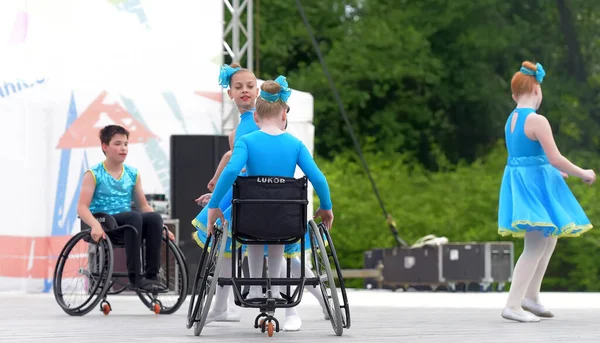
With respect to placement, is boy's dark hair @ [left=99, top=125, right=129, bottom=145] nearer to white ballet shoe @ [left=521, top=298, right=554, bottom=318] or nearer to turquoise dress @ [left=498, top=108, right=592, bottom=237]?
turquoise dress @ [left=498, top=108, right=592, bottom=237]

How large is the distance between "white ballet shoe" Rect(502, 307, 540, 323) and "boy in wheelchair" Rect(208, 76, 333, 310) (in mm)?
1393

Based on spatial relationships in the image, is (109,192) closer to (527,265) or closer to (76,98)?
(527,265)

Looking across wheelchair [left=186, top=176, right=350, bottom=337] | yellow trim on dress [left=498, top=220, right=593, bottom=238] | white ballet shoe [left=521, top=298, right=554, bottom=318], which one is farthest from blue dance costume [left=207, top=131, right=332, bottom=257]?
white ballet shoe [left=521, top=298, right=554, bottom=318]

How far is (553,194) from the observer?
6832 millimetres

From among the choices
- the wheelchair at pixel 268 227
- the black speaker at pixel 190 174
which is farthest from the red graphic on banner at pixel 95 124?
the wheelchair at pixel 268 227

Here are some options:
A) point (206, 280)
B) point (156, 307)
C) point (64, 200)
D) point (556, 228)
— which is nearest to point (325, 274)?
point (206, 280)

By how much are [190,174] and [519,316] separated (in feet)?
15.6

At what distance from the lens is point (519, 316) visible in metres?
6.77

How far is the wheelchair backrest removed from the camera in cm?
566

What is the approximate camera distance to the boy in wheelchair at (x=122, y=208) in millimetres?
7691

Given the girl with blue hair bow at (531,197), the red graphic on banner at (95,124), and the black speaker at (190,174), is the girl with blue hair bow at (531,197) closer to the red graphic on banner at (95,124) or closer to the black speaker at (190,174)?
the black speaker at (190,174)

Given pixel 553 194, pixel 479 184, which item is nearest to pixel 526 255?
pixel 553 194

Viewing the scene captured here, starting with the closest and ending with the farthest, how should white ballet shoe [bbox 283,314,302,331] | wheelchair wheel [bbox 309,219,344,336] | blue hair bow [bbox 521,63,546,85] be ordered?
wheelchair wheel [bbox 309,219,344,336]
white ballet shoe [bbox 283,314,302,331]
blue hair bow [bbox 521,63,546,85]

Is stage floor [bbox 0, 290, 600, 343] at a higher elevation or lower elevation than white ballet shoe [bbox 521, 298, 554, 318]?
lower
